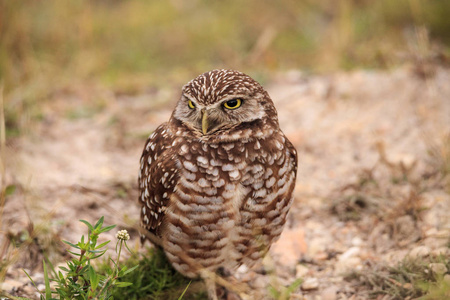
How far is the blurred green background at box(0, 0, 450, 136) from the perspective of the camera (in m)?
4.67

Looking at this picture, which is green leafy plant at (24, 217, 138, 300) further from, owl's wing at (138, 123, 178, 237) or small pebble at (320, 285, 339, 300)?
small pebble at (320, 285, 339, 300)

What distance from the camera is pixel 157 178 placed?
245cm

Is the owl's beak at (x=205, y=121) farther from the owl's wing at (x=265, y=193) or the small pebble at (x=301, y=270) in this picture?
the small pebble at (x=301, y=270)

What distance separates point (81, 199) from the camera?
3.48m

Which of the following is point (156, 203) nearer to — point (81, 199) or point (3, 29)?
point (81, 199)

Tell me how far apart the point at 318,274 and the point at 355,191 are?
89 cm

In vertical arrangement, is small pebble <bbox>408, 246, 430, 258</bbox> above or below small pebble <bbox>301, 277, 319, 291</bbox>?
above

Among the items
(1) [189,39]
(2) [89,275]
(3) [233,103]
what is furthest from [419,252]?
(1) [189,39]

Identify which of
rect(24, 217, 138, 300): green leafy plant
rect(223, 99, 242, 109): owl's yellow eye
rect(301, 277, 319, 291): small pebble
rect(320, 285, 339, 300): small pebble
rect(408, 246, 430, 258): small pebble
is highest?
rect(223, 99, 242, 109): owl's yellow eye

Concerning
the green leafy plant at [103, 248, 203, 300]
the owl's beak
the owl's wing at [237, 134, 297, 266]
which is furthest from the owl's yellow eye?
the green leafy plant at [103, 248, 203, 300]

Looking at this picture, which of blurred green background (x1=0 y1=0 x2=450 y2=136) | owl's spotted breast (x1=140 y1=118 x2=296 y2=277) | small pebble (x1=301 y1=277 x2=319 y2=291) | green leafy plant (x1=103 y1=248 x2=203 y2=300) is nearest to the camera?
owl's spotted breast (x1=140 y1=118 x2=296 y2=277)

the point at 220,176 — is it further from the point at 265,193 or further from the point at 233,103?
the point at 233,103

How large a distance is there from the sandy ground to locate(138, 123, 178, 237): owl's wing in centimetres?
17

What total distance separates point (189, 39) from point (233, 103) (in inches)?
211
